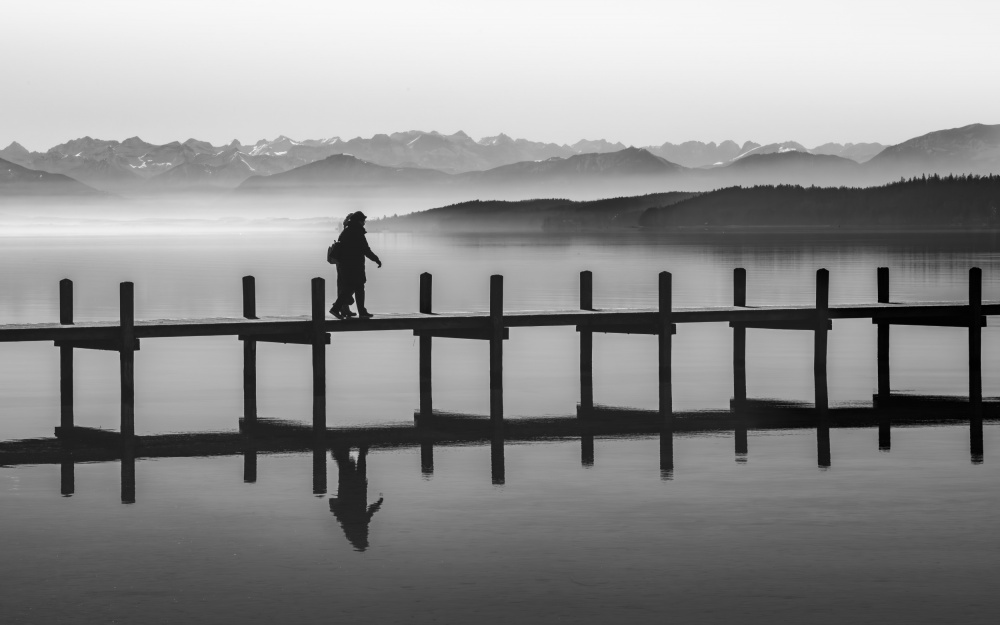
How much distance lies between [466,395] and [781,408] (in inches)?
288

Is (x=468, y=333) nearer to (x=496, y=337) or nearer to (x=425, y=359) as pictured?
(x=496, y=337)

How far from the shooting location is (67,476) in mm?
22078

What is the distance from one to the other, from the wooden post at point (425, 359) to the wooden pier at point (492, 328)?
0.03 m

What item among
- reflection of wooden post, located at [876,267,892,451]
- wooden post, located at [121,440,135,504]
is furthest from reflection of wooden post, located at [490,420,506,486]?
→ reflection of wooden post, located at [876,267,892,451]

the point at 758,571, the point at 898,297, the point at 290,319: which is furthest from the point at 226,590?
the point at 898,297

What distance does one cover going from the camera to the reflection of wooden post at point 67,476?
20766mm

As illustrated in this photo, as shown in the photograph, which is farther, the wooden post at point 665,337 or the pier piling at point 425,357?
the pier piling at point 425,357

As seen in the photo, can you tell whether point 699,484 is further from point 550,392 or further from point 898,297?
point 898,297

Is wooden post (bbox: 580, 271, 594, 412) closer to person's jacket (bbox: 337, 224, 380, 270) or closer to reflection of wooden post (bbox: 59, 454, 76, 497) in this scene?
person's jacket (bbox: 337, 224, 380, 270)

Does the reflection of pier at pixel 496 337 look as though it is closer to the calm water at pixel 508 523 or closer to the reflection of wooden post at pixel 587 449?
the reflection of wooden post at pixel 587 449

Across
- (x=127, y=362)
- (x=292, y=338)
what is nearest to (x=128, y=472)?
(x=127, y=362)

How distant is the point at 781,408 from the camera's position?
31094 millimetres

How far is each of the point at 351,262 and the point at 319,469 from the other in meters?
6.11

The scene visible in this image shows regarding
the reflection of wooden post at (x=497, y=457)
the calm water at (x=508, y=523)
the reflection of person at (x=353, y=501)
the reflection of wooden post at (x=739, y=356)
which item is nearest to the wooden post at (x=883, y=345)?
the calm water at (x=508, y=523)
